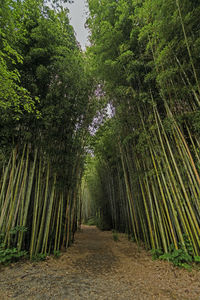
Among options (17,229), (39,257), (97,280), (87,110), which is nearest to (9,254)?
(17,229)

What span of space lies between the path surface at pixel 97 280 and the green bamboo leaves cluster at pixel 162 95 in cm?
47

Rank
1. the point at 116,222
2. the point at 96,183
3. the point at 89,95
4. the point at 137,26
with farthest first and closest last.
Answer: the point at 96,183
the point at 116,222
the point at 89,95
the point at 137,26

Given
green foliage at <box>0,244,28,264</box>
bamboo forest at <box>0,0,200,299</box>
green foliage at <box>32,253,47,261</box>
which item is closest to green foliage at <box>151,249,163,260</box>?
bamboo forest at <box>0,0,200,299</box>

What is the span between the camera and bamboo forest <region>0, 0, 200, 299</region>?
2.06 m

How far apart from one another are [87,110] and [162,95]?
1865mm

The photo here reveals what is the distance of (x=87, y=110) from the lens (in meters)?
3.50

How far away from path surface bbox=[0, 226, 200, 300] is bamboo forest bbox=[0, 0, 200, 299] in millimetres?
250

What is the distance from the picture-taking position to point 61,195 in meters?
2.95

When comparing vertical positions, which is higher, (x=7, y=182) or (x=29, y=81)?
(x=29, y=81)

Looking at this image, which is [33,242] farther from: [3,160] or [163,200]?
[163,200]

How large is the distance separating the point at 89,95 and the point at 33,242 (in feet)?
11.6

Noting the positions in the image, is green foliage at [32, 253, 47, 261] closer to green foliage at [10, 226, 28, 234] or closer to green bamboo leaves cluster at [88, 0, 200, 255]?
green foliage at [10, 226, 28, 234]

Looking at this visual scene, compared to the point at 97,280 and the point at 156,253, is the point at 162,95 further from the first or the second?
the point at 97,280

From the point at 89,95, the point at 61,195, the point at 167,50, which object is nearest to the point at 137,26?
the point at 167,50
